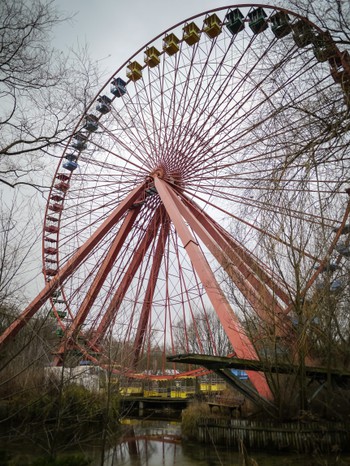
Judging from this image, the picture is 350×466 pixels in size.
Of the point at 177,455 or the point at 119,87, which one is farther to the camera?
the point at 119,87

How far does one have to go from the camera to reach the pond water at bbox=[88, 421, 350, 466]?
7574 millimetres

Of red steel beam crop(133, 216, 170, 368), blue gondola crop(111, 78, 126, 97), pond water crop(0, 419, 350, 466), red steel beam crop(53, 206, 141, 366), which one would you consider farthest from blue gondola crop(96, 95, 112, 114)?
pond water crop(0, 419, 350, 466)

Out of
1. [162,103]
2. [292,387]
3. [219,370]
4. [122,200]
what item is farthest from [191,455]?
[162,103]

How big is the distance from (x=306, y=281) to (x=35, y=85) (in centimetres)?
669

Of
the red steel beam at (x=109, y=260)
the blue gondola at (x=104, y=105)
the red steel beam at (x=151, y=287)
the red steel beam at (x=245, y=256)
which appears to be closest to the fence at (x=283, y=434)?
the red steel beam at (x=245, y=256)

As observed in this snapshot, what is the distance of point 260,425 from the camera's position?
8.74 m

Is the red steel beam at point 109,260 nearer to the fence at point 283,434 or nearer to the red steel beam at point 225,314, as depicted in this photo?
the red steel beam at point 225,314

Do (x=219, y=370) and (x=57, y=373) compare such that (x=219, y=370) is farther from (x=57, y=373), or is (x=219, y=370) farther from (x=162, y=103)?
(x=162, y=103)

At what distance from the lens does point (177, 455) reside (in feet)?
30.6

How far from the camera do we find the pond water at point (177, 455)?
757cm

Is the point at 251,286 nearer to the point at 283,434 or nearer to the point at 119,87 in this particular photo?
the point at 283,434

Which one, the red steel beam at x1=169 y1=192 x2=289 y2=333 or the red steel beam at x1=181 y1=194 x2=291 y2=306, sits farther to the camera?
the red steel beam at x1=181 y1=194 x2=291 y2=306

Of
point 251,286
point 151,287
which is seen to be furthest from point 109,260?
point 251,286

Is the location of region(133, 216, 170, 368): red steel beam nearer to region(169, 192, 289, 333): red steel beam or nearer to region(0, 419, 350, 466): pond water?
region(0, 419, 350, 466): pond water
